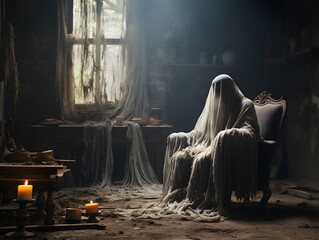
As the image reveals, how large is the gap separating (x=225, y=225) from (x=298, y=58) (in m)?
3.52

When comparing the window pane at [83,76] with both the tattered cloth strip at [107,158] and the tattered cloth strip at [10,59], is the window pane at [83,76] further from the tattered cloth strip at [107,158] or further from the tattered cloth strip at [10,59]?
the tattered cloth strip at [10,59]

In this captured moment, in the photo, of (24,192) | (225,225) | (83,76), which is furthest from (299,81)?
(24,192)

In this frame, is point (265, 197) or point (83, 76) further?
point (83, 76)

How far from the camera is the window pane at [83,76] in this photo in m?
6.61

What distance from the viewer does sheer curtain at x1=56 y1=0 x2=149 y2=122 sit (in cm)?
654

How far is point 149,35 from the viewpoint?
6.85 m

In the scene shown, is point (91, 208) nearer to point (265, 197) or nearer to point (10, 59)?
point (265, 197)

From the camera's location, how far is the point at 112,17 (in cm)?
679

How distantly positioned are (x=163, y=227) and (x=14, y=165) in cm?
125

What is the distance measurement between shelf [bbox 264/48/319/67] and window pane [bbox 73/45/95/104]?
112 inches

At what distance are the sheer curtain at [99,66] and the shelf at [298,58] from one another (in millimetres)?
2051

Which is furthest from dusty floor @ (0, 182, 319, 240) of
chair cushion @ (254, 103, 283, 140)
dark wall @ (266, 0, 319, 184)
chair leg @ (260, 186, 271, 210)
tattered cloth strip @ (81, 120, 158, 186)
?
dark wall @ (266, 0, 319, 184)

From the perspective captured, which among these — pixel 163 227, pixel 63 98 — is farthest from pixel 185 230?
pixel 63 98

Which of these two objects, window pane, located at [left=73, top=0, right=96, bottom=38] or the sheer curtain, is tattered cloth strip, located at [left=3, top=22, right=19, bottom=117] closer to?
the sheer curtain
